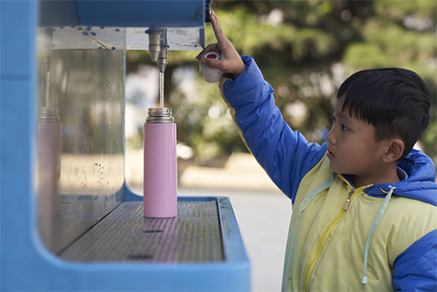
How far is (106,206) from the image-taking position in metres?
1.07

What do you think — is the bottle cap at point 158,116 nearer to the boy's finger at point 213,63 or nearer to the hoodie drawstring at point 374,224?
the boy's finger at point 213,63

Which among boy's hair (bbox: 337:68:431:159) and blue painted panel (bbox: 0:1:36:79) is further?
boy's hair (bbox: 337:68:431:159)

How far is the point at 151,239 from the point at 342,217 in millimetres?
414

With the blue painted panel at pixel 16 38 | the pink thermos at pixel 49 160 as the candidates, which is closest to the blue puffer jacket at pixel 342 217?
the pink thermos at pixel 49 160

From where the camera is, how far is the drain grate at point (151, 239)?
67 cm

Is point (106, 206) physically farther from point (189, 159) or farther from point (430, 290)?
point (189, 159)

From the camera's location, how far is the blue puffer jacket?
0.92 m

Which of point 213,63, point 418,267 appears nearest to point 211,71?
point 213,63

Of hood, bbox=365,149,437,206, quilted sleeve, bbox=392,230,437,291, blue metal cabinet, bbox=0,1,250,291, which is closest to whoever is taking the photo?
blue metal cabinet, bbox=0,1,250,291

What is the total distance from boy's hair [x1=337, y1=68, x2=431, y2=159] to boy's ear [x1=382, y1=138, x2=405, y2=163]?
0.01m

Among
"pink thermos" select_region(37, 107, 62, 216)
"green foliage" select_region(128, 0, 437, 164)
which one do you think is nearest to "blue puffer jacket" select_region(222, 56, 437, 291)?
"pink thermos" select_region(37, 107, 62, 216)

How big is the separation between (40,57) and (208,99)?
6.88m

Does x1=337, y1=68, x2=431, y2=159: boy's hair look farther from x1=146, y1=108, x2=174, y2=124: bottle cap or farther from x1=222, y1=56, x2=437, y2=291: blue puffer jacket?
x1=146, y1=108, x2=174, y2=124: bottle cap

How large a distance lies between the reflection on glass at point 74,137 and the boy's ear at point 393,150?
0.59 m
